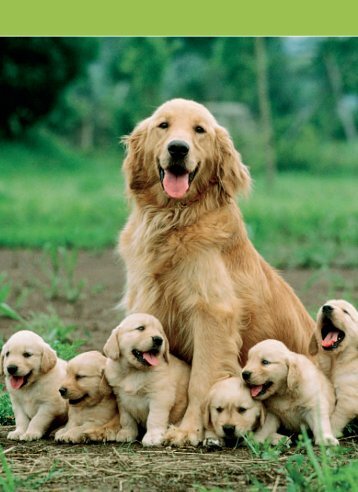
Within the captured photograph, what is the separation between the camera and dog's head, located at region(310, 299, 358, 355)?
4.91 metres

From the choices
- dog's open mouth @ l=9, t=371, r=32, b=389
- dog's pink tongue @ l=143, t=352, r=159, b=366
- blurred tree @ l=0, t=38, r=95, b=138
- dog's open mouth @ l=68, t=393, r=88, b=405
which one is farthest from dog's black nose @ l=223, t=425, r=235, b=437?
blurred tree @ l=0, t=38, r=95, b=138

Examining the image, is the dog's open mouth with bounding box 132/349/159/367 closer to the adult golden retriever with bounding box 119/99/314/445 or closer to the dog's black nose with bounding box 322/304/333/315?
the adult golden retriever with bounding box 119/99/314/445

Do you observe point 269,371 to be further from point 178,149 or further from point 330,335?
point 178,149

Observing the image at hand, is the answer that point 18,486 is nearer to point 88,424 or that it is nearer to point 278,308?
point 88,424

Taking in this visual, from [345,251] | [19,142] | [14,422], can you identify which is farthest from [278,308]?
[19,142]

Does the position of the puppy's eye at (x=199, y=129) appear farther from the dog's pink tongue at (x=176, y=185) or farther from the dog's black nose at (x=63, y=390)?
the dog's black nose at (x=63, y=390)

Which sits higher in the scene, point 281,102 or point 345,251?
point 281,102

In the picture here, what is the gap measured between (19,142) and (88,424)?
70.2 ft

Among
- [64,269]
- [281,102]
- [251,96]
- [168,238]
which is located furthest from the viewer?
[281,102]

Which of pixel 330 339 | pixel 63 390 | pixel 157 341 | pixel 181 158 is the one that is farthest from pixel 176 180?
pixel 63 390

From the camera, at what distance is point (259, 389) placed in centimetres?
474

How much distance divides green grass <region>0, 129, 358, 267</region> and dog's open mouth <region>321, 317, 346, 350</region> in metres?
1.97

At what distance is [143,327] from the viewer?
489 cm

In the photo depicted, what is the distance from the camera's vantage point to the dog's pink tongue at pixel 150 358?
484 centimetres
